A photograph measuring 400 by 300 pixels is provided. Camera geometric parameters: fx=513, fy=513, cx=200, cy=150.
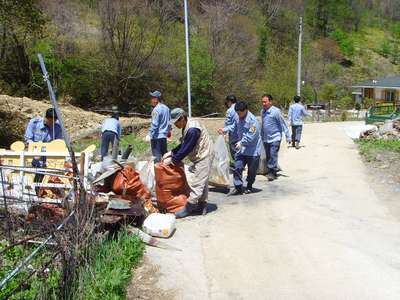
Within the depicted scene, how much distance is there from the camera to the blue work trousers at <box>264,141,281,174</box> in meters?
9.60

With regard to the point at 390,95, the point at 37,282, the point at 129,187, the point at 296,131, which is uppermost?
the point at 390,95

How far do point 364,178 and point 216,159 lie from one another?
10.6ft

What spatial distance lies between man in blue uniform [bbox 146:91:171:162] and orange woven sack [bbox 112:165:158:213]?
2.68 m

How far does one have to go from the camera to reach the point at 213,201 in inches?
313

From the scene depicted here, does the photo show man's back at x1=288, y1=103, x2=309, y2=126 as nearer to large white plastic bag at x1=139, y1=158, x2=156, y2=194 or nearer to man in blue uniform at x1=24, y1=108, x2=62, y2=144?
large white plastic bag at x1=139, y1=158, x2=156, y2=194

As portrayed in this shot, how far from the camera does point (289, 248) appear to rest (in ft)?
19.1

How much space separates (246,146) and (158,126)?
83.2 inches

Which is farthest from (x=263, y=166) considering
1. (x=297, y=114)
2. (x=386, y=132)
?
(x=386, y=132)

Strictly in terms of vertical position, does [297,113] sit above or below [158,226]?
above

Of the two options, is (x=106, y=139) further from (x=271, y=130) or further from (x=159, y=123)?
(x=271, y=130)

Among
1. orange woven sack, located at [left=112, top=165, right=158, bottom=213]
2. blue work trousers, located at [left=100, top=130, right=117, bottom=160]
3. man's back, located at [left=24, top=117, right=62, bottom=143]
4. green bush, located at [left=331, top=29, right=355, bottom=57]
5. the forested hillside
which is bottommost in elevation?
orange woven sack, located at [left=112, top=165, right=158, bottom=213]

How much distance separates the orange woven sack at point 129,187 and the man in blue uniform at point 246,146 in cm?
192

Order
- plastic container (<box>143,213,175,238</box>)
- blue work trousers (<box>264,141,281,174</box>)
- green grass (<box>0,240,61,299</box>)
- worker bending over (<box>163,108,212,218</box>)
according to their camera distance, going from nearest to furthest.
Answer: green grass (<box>0,240,61,299</box>) < plastic container (<box>143,213,175,238</box>) < worker bending over (<box>163,108,212,218</box>) < blue work trousers (<box>264,141,281,174</box>)

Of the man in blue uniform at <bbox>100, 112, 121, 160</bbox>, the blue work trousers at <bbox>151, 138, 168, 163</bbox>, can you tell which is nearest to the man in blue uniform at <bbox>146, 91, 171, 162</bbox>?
the blue work trousers at <bbox>151, 138, 168, 163</bbox>
